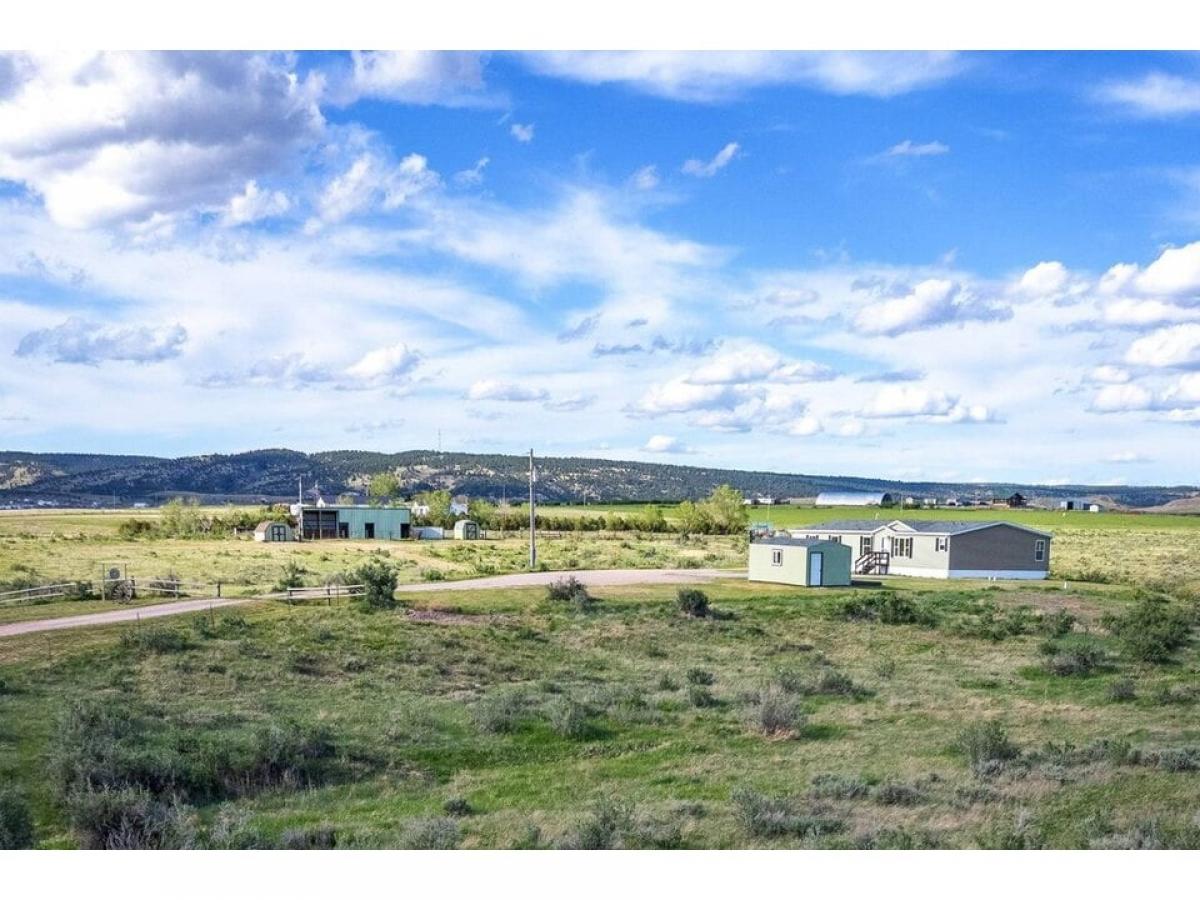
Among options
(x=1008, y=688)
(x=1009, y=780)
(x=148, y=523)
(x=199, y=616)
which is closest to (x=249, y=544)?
(x=148, y=523)

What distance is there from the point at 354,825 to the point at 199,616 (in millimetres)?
18286

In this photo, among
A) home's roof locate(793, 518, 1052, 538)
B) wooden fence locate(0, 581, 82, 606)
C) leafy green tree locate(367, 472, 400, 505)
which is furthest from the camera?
leafy green tree locate(367, 472, 400, 505)

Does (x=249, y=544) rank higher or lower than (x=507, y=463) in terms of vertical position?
lower

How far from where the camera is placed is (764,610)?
38.3 metres

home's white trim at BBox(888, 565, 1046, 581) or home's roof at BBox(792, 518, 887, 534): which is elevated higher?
home's roof at BBox(792, 518, 887, 534)

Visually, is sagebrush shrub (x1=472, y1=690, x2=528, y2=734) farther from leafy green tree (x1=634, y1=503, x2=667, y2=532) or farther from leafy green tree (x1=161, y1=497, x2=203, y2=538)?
leafy green tree (x1=634, y1=503, x2=667, y2=532)

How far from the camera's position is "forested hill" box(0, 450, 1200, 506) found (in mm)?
32875

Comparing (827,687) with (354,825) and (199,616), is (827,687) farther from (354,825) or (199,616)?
(199,616)

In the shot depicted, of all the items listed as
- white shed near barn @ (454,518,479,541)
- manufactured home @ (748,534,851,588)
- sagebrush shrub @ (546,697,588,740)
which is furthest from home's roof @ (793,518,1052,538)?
white shed near barn @ (454,518,479,541)

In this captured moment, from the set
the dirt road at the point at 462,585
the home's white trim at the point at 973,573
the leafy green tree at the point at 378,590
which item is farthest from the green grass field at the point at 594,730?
the home's white trim at the point at 973,573

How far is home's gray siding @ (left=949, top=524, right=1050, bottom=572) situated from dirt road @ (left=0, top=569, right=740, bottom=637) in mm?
11024

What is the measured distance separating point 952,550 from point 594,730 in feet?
117

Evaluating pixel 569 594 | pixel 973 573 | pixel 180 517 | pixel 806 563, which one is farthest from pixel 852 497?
pixel 569 594

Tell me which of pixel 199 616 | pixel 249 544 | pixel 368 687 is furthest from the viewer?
pixel 249 544
